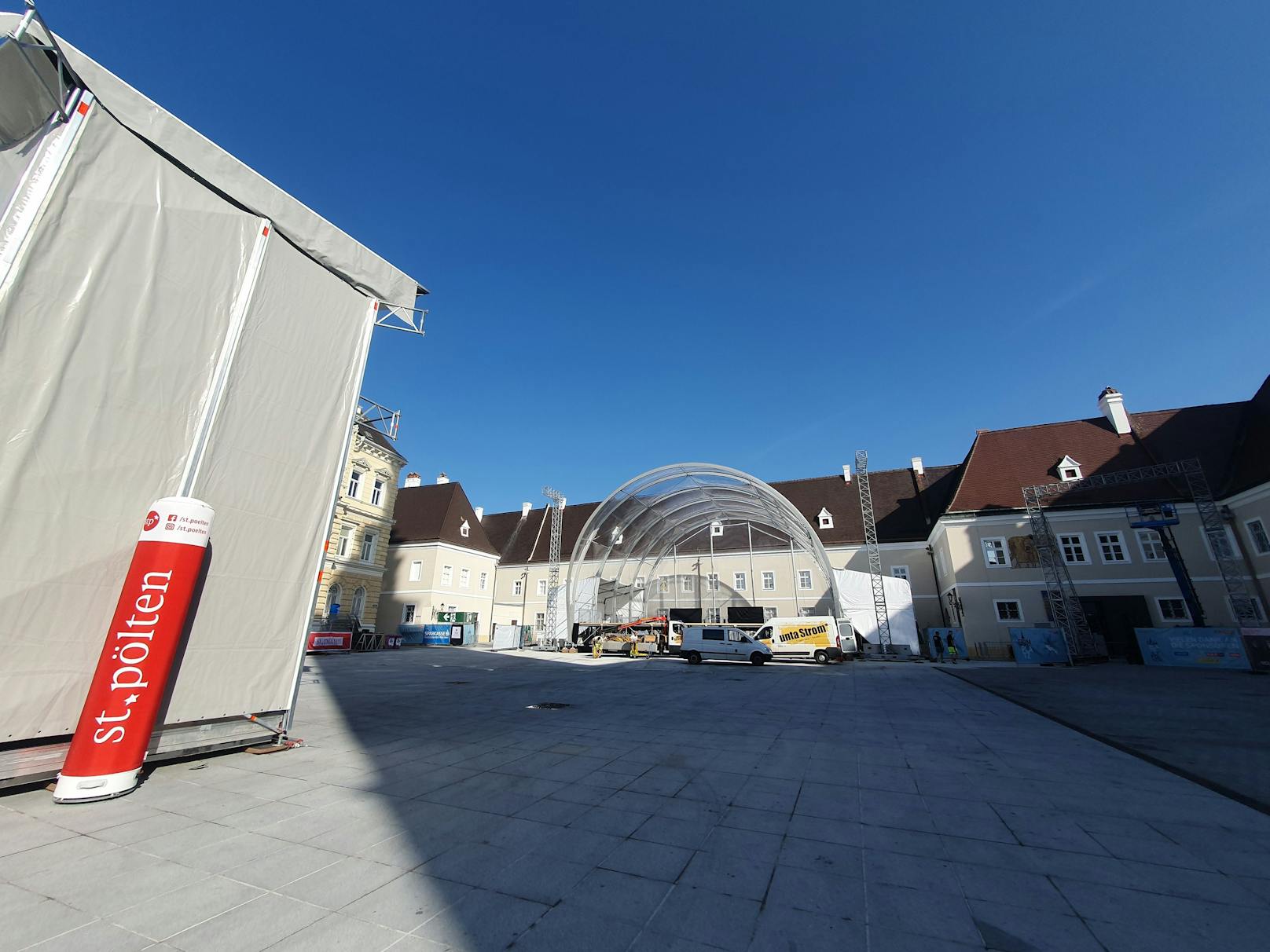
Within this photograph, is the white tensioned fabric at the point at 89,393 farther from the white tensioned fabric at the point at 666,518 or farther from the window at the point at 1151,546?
the window at the point at 1151,546

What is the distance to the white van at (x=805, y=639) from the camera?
2603 cm

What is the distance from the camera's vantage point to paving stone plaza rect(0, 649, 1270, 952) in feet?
9.75

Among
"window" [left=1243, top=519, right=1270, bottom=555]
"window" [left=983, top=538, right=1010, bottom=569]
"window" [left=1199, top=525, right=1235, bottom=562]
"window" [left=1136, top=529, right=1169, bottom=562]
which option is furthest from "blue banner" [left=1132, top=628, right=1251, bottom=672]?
"window" [left=983, top=538, right=1010, bottom=569]

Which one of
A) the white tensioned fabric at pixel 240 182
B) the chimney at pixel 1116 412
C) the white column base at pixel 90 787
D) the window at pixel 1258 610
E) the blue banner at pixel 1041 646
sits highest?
the chimney at pixel 1116 412

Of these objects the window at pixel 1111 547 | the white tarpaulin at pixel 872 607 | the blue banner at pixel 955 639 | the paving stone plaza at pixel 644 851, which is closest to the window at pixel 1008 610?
the blue banner at pixel 955 639

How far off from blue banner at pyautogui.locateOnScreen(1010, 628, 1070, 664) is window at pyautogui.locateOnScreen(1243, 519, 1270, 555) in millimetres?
9519

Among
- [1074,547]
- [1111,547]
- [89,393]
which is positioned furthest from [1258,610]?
[89,393]

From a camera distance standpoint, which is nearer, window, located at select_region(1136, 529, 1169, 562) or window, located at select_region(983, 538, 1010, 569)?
window, located at select_region(1136, 529, 1169, 562)

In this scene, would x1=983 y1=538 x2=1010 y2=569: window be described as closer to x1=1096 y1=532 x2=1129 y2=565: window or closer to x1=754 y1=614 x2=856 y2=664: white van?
x1=1096 y1=532 x2=1129 y2=565: window

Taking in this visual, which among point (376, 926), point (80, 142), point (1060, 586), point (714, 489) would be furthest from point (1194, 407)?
point (80, 142)

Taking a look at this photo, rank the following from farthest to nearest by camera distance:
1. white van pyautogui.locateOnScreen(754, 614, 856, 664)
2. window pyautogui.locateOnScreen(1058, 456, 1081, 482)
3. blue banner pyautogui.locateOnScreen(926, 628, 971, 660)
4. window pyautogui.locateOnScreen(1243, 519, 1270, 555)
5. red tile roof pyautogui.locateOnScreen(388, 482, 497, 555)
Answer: red tile roof pyautogui.locateOnScreen(388, 482, 497, 555), window pyautogui.locateOnScreen(1058, 456, 1081, 482), blue banner pyautogui.locateOnScreen(926, 628, 971, 660), white van pyautogui.locateOnScreen(754, 614, 856, 664), window pyautogui.locateOnScreen(1243, 519, 1270, 555)

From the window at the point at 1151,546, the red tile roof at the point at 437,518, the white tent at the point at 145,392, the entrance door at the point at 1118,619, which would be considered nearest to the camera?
the white tent at the point at 145,392

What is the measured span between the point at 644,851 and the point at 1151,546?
118 ft

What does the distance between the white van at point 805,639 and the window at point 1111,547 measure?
15.5 metres
